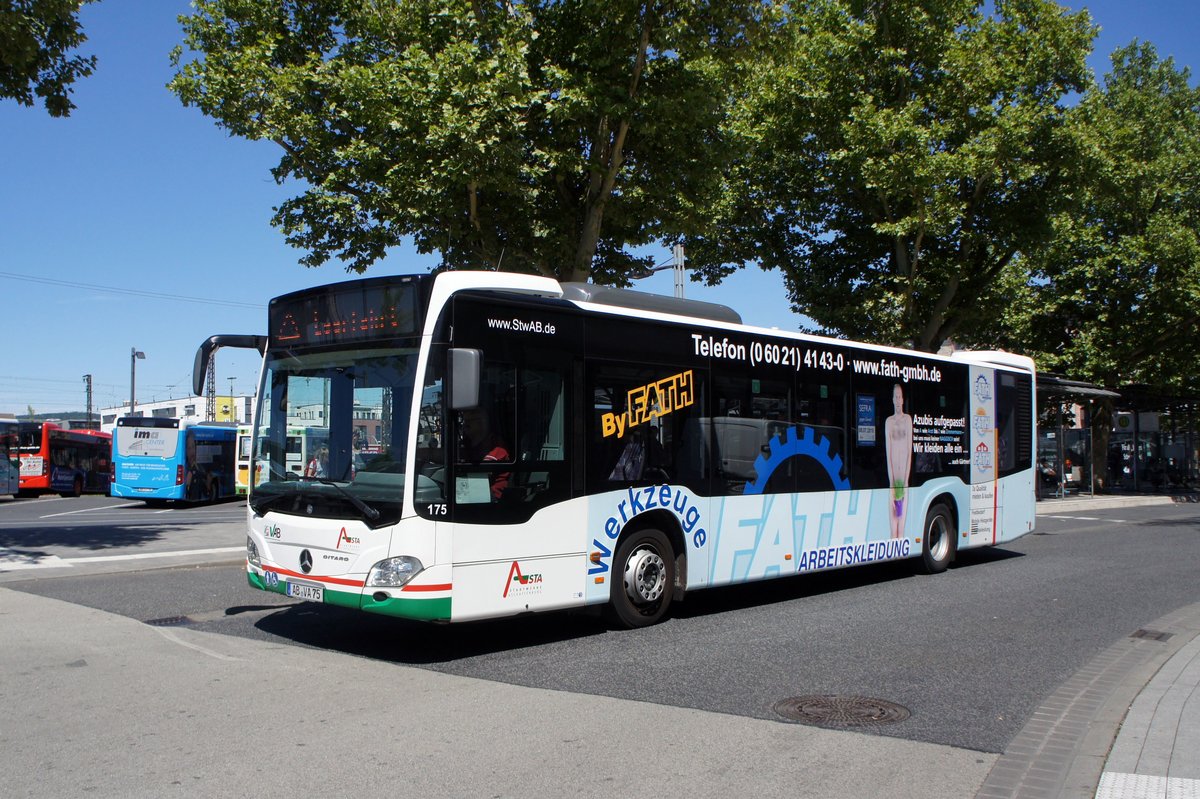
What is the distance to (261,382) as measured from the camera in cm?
926

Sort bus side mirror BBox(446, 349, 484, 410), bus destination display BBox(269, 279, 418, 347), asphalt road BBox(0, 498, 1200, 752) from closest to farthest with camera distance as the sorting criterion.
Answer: asphalt road BBox(0, 498, 1200, 752), bus side mirror BBox(446, 349, 484, 410), bus destination display BBox(269, 279, 418, 347)

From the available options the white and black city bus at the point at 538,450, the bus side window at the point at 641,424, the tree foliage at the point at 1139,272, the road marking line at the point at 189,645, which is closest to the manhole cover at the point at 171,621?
the road marking line at the point at 189,645

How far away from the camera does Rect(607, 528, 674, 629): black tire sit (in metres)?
9.31

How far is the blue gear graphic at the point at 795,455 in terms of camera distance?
35.5ft

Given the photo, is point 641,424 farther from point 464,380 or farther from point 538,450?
point 464,380

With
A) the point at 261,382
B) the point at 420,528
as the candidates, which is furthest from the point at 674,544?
the point at 261,382

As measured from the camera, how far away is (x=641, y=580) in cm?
953

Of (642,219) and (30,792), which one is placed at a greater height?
(642,219)

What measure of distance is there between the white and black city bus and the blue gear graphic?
2 centimetres

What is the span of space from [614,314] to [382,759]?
4971 millimetres

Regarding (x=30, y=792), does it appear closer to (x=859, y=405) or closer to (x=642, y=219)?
(x=859, y=405)

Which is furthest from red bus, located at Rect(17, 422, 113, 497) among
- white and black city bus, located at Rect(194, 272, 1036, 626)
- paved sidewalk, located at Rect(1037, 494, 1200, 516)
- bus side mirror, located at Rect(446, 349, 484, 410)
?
bus side mirror, located at Rect(446, 349, 484, 410)

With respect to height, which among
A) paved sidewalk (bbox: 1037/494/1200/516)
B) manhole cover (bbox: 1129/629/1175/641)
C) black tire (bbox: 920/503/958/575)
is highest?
black tire (bbox: 920/503/958/575)

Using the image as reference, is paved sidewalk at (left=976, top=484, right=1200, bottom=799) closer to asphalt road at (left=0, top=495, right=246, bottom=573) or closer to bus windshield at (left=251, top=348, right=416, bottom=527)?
bus windshield at (left=251, top=348, right=416, bottom=527)
